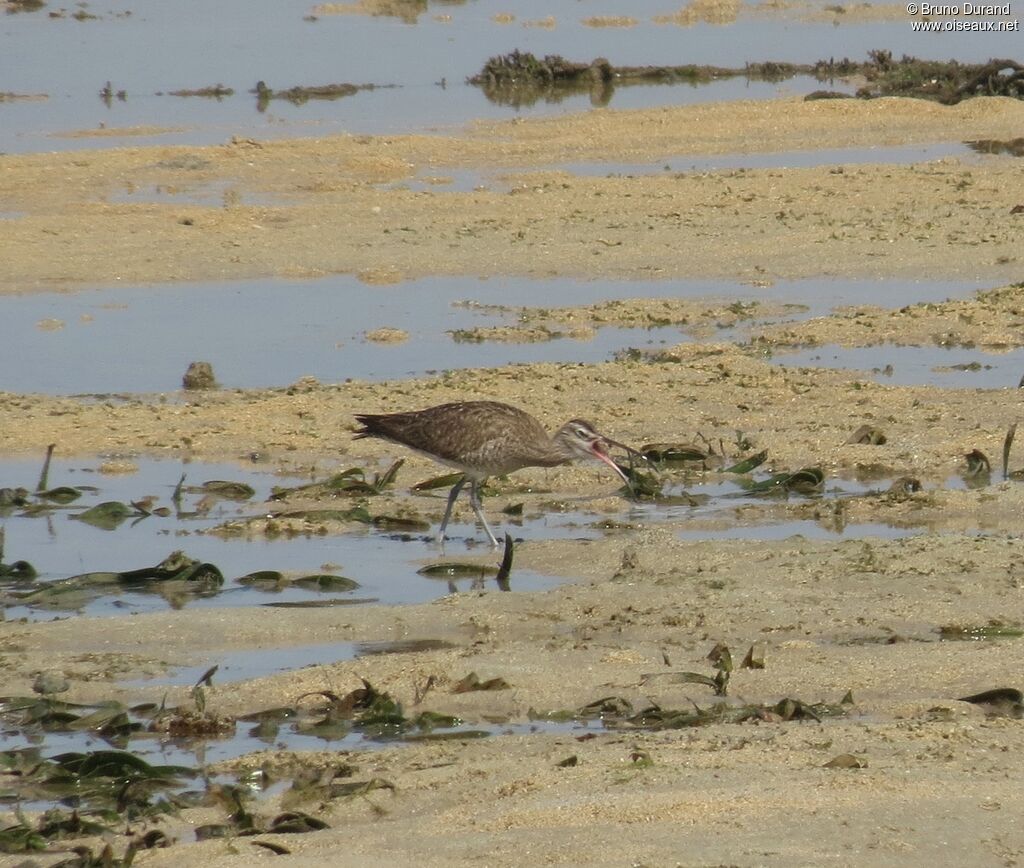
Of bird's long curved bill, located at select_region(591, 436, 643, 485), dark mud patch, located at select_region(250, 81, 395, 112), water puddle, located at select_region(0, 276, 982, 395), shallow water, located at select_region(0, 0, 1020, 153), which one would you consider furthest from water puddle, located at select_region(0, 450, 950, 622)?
dark mud patch, located at select_region(250, 81, 395, 112)

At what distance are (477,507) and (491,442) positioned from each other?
40cm

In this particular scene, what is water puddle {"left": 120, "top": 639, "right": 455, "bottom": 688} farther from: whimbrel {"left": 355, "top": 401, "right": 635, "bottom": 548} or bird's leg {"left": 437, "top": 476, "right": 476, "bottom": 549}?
whimbrel {"left": 355, "top": 401, "right": 635, "bottom": 548}

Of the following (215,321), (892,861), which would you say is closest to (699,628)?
(892,861)

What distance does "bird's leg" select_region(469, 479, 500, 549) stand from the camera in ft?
33.6

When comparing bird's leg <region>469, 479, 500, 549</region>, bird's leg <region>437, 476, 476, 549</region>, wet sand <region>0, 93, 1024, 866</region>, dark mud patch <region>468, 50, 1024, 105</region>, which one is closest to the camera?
A: wet sand <region>0, 93, 1024, 866</region>

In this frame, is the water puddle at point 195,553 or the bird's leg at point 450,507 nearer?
the water puddle at point 195,553

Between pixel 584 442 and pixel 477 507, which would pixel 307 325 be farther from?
pixel 477 507

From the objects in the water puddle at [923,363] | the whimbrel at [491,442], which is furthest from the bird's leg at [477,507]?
the water puddle at [923,363]

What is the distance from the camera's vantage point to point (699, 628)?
853 centimetres

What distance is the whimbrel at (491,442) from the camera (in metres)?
10.7

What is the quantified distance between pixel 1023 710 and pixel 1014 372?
257 inches

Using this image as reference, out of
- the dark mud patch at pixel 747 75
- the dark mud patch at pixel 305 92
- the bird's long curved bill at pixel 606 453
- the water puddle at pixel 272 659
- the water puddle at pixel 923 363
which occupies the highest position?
the dark mud patch at pixel 747 75

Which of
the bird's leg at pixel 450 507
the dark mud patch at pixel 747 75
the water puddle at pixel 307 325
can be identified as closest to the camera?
the bird's leg at pixel 450 507

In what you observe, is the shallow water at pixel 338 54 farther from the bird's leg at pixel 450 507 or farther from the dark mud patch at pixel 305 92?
the bird's leg at pixel 450 507
